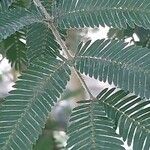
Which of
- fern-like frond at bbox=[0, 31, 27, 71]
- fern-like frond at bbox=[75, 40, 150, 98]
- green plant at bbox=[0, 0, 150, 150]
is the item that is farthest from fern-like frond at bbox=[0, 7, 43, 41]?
fern-like frond at bbox=[0, 31, 27, 71]

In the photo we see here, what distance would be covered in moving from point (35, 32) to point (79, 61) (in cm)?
21

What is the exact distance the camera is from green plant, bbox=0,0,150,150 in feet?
2.39

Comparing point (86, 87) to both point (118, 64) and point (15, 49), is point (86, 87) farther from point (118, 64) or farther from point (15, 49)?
point (15, 49)

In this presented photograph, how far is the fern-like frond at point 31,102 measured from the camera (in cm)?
73

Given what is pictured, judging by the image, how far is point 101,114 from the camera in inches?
30.5

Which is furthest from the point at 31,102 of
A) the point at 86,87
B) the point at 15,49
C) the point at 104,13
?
the point at 15,49

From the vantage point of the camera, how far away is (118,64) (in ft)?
2.63

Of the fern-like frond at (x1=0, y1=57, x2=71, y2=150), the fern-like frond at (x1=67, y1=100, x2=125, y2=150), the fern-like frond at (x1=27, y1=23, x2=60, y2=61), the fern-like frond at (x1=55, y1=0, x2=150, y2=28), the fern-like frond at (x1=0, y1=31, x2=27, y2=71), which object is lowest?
the fern-like frond at (x1=67, y1=100, x2=125, y2=150)

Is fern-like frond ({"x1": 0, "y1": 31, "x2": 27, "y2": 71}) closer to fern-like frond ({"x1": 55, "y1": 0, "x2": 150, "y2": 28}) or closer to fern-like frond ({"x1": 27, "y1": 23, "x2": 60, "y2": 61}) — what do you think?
fern-like frond ({"x1": 27, "y1": 23, "x2": 60, "y2": 61})

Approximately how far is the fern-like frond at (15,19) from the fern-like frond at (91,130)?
0.62 ft

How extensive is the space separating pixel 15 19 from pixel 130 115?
0.30 meters

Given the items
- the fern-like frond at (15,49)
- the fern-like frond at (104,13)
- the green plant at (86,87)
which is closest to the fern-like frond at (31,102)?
the green plant at (86,87)

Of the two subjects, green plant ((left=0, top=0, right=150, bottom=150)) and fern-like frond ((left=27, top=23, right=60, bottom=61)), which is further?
fern-like frond ((left=27, top=23, right=60, bottom=61))

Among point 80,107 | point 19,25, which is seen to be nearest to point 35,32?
point 19,25
